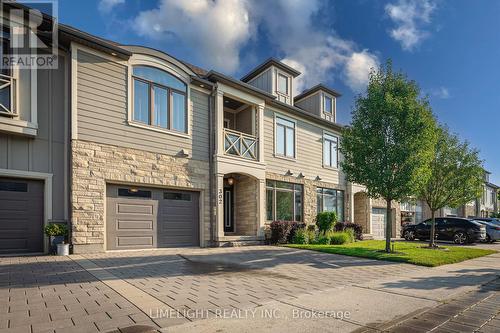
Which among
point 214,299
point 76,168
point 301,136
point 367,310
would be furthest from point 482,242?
point 76,168

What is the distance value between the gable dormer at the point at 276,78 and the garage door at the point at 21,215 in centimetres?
1177

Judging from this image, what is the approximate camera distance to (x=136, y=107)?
11.7m

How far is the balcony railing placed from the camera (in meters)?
14.2

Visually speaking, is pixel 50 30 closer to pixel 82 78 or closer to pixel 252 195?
pixel 82 78

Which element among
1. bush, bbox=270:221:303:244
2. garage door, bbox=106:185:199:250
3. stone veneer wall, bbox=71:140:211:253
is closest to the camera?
stone veneer wall, bbox=71:140:211:253

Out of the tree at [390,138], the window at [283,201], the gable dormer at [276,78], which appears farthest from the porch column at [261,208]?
the gable dormer at [276,78]

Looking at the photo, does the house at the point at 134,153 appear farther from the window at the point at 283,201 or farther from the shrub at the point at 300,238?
the shrub at the point at 300,238

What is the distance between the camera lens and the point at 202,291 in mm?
5898

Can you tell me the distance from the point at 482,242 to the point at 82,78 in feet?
75.2

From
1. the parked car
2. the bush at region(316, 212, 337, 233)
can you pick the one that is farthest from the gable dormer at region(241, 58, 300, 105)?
the parked car

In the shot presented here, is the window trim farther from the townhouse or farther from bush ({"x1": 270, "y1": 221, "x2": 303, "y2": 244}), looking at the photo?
bush ({"x1": 270, "y1": 221, "x2": 303, "y2": 244})

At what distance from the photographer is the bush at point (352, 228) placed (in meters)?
18.4

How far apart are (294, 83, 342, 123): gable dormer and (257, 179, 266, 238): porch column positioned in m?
7.21

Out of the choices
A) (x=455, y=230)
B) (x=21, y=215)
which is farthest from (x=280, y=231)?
(x=455, y=230)
